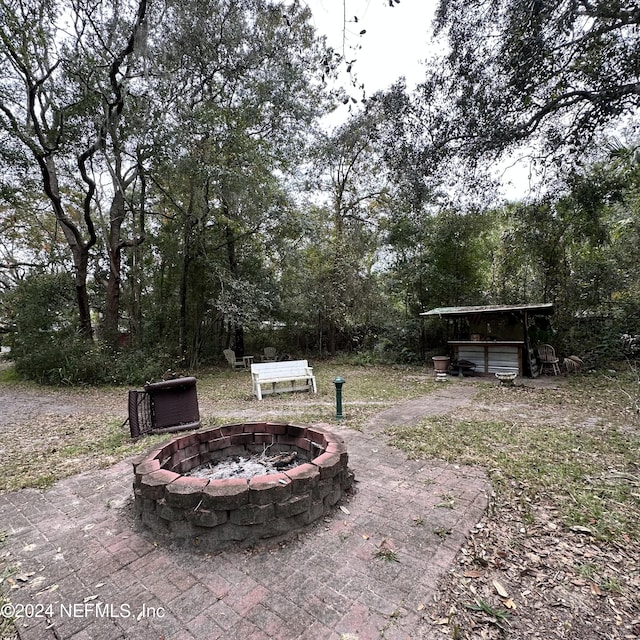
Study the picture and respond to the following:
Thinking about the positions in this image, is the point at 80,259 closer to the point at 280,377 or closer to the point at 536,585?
the point at 280,377

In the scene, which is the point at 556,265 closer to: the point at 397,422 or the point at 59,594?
the point at 397,422

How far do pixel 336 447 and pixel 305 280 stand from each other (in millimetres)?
8001

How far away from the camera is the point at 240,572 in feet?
5.58

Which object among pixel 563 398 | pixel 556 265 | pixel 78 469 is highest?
pixel 556 265

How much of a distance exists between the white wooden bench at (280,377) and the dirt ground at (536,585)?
452 cm

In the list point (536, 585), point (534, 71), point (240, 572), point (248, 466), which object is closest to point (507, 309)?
point (534, 71)

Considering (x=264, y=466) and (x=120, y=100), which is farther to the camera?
(x=120, y=100)

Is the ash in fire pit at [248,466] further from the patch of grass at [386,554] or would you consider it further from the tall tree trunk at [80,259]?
the tall tree trunk at [80,259]

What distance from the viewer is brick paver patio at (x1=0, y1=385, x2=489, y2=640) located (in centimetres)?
139

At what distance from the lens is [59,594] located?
1570mm

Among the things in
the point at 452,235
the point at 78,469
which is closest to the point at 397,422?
the point at 78,469

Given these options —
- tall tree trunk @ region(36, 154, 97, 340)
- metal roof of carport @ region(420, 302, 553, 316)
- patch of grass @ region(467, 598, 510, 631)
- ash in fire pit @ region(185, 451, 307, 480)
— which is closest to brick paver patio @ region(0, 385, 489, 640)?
patch of grass @ region(467, 598, 510, 631)

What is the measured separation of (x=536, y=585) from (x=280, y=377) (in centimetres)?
515

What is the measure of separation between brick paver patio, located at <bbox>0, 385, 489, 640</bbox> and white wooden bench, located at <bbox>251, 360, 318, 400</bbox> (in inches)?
148
